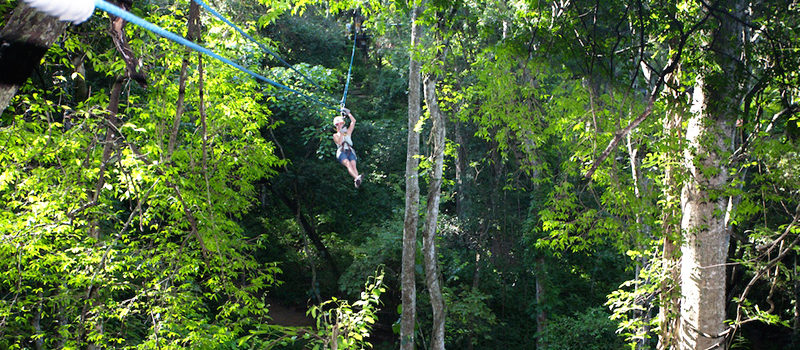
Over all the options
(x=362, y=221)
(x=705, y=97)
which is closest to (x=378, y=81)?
(x=362, y=221)

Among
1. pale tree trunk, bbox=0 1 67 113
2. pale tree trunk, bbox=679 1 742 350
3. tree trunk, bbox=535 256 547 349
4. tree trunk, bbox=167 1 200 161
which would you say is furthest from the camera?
tree trunk, bbox=535 256 547 349

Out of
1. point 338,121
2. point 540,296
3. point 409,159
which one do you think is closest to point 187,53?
point 338,121

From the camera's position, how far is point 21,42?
2084 millimetres

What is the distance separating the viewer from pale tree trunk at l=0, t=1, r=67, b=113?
2.07 metres

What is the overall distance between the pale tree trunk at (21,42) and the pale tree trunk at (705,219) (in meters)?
4.69

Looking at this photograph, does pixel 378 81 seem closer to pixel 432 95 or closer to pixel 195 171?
pixel 432 95

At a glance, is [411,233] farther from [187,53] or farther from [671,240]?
[187,53]

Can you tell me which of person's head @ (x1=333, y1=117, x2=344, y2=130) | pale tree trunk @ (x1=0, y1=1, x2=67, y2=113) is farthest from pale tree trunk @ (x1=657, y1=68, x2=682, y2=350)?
pale tree trunk @ (x1=0, y1=1, x2=67, y2=113)

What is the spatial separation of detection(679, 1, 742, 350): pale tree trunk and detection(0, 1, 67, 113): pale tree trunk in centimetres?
469

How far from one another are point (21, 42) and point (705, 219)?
5.09m

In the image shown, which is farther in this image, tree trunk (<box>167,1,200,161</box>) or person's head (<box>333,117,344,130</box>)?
person's head (<box>333,117,344,130</box>)

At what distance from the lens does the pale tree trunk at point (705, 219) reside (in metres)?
5.09

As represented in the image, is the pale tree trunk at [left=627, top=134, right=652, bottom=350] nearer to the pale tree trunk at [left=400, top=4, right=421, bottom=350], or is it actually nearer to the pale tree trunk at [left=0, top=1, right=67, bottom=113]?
the pale tree trunk at [left=400, top=4, right=421, bottom=350]

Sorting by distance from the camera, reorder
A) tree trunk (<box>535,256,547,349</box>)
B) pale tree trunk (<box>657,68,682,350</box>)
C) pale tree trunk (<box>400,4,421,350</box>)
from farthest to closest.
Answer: tree trunk (<box>535,256,547,349</box>) → pale tree trunk (<box>400,4,421,350</box>) → pale tree trunk (<box>657,68,682,350</box>)
